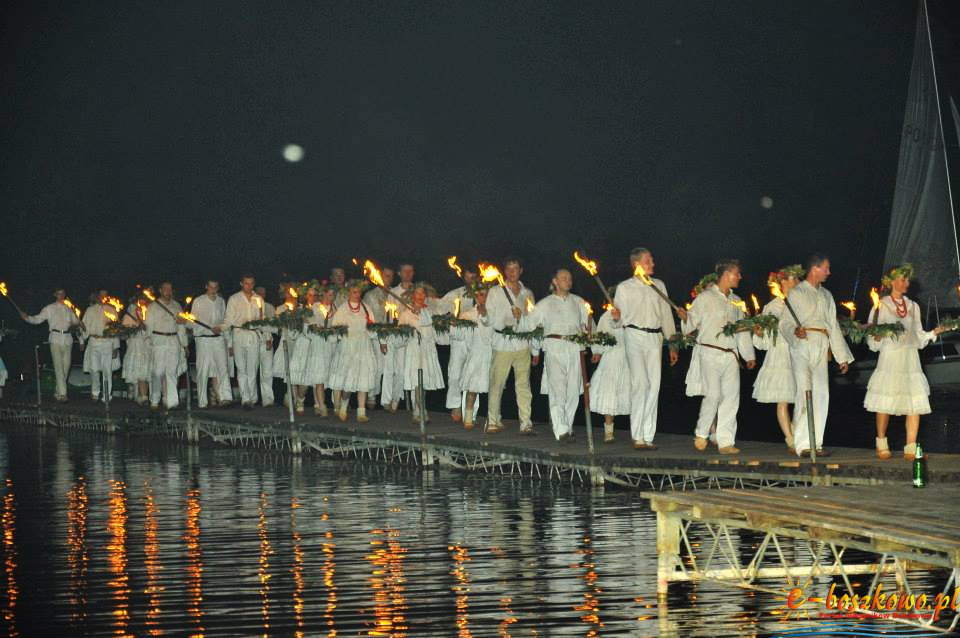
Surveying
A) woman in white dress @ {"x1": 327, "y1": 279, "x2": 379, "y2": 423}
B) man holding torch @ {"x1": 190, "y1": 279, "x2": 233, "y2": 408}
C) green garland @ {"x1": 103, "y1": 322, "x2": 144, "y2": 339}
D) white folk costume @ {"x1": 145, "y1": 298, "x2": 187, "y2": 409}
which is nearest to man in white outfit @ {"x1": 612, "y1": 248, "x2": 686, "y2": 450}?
woman in white dress @ {"x1": 327, "y1": 279, "x2": 379, "y2": 423}

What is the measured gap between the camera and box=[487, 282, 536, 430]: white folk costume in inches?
754

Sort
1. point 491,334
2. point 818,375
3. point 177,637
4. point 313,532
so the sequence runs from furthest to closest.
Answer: point 491,334
point 818,375
point 313,532
point 177,637

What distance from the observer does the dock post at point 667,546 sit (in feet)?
32.4

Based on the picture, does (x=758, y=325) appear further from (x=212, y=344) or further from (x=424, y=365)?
(x=212, y=344)

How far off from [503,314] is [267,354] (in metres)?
7.94

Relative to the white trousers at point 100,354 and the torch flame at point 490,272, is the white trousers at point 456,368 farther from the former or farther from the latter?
the white trousers at point 100,354

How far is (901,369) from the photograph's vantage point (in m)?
14.4

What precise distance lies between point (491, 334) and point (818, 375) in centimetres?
570

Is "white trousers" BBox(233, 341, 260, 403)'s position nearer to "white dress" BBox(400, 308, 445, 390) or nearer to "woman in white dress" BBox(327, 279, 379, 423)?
"woman in white dress" BBox(327, 279, 379, 423)

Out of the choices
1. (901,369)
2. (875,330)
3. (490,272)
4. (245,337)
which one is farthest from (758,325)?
(245,337)

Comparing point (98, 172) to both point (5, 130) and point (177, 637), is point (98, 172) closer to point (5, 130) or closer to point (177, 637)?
point (5, 130)

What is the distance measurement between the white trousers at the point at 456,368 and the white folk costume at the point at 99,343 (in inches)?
383

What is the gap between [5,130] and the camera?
49781 mm

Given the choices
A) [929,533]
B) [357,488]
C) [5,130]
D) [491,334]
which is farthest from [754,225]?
[929,533]
